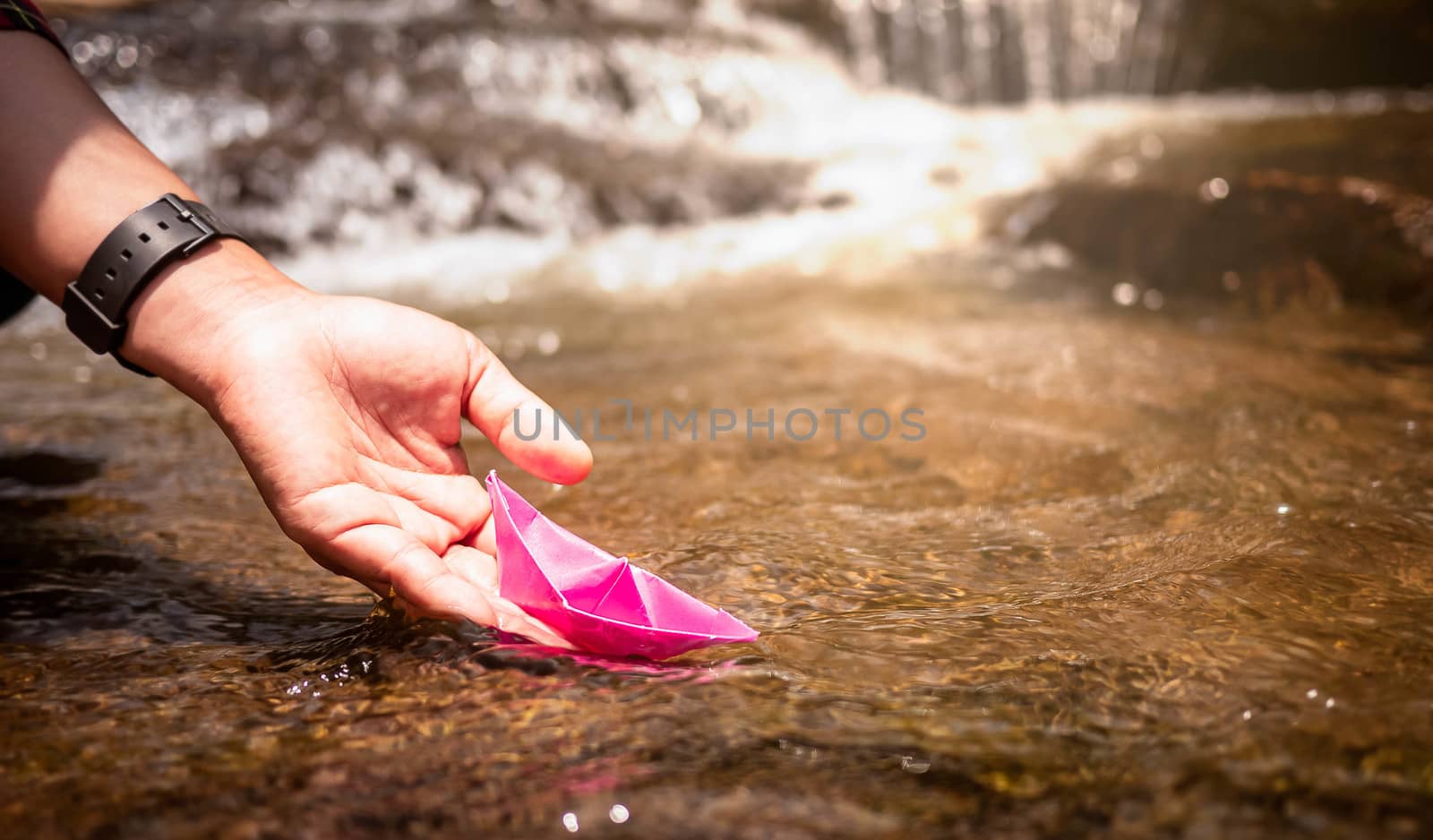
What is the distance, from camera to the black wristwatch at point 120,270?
171 centimetres

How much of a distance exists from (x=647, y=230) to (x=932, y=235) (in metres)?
1.58

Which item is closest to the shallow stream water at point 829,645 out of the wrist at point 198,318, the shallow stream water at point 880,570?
the shallow stream water at point 880,570

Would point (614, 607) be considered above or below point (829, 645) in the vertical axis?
above

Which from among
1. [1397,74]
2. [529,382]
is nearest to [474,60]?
[529,382]

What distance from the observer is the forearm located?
172 centimetres

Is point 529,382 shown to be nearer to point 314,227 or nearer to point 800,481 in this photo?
point 800,481

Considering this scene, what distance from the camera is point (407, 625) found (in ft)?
5.10

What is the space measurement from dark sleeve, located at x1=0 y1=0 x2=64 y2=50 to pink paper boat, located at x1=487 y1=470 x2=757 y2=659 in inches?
48.4

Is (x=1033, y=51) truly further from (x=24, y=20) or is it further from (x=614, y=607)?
(x=614, y=607)

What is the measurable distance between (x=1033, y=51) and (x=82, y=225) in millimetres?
7682

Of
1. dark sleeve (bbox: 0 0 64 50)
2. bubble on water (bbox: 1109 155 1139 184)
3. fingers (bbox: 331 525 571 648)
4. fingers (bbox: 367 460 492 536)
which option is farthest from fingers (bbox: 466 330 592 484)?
bubble on water (bbox: 1109 155 1139 184)

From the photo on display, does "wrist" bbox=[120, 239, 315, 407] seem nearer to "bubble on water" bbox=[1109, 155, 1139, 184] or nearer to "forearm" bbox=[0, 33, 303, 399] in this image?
"forearm" bbox=[0, 33, 303, 399]

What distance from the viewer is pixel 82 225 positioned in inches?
68.3

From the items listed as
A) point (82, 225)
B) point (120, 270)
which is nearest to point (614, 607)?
point (120, 270)
